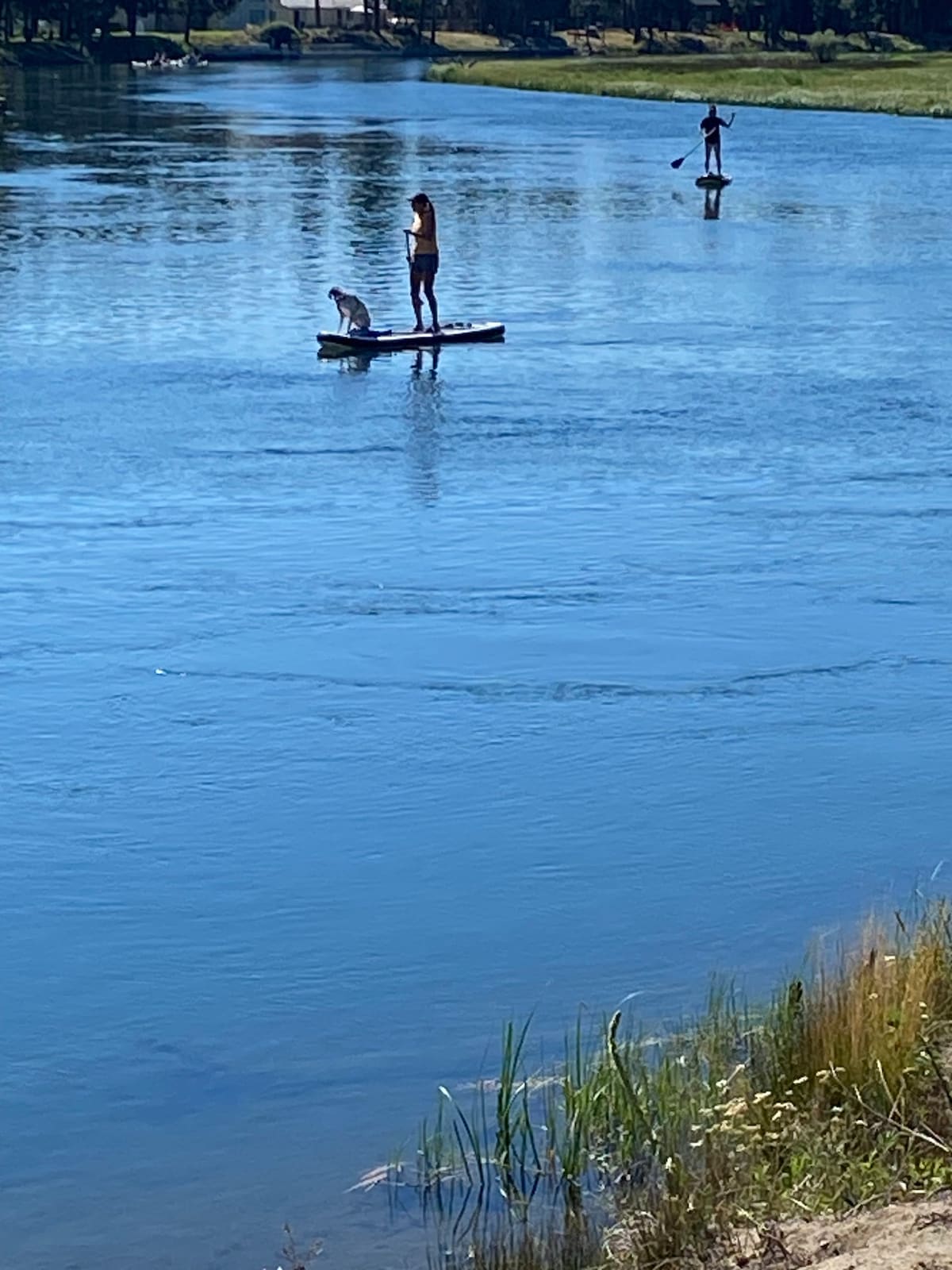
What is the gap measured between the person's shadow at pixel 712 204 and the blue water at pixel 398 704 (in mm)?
13801

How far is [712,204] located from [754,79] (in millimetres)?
65087

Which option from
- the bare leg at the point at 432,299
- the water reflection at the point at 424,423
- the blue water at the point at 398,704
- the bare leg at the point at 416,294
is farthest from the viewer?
the bare leg at the point at 432,299

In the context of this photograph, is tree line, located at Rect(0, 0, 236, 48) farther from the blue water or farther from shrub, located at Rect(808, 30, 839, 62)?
the blue water

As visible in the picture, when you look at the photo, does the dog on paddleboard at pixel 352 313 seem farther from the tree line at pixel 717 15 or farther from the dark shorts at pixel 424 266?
the tree line at pixel 717 15

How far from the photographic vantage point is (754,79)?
110 m

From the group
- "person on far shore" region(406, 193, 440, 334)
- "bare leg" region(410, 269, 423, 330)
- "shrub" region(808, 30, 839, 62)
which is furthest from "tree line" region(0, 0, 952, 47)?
"bare leg" region(410, 269, 423, 330)

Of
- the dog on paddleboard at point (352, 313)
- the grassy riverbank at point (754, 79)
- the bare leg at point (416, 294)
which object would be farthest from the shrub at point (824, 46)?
the dog on paddleboard at point (352, 313)

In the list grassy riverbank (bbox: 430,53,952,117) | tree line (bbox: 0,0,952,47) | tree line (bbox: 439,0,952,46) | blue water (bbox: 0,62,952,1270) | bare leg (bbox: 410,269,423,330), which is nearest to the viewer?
blue water (bbox: 0,62,952,1270)

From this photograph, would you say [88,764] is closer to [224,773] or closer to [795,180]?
[224,773]

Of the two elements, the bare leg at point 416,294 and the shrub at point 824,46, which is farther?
the shrub at point 824,46

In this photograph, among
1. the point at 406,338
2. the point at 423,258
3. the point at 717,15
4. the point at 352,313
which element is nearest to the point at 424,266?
the point at 423,258

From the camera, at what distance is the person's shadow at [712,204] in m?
44.7

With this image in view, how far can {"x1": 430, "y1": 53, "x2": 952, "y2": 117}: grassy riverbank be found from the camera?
3642 inches

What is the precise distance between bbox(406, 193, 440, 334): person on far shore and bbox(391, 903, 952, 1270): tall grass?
1776 cm
